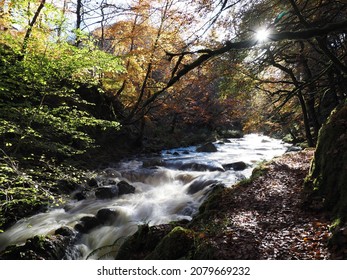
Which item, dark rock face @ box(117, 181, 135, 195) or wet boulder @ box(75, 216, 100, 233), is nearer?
wet boulder @ box(75, 216, 100, 233)

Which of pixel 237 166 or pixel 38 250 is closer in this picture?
pixel 38 250

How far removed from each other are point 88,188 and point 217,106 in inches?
1056

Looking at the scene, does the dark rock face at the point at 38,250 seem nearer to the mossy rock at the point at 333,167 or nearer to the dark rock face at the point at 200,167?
the mossy rock at the point at 333,167

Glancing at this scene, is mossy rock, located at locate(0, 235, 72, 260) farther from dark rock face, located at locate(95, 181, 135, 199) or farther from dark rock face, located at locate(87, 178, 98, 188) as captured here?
dark rock face, located at locate(87, 178, 98, 188)

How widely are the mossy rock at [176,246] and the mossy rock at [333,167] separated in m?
2.69

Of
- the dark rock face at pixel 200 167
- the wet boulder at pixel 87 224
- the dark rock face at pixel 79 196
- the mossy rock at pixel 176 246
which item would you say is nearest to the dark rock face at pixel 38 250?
the wet boulder at pixel 87 224

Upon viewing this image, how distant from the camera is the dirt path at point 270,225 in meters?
4.13

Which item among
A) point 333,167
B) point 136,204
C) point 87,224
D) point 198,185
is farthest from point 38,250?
point 198,185

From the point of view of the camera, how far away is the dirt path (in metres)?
4.13

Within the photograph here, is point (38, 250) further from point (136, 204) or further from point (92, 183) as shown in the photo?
point (92, 183)

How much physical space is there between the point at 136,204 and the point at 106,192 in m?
1.59

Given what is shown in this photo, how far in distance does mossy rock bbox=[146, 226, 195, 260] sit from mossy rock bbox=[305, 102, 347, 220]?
8.84ft

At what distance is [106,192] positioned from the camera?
10844 millimetres

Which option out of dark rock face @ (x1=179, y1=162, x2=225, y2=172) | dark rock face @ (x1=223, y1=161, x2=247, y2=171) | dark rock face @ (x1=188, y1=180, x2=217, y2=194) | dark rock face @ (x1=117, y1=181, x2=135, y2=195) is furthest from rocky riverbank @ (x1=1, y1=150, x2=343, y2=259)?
dark rock face @ (x1=179, y1=162, x2=225, y2=172)
